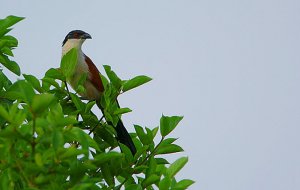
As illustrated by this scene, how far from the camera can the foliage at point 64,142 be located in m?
2.32

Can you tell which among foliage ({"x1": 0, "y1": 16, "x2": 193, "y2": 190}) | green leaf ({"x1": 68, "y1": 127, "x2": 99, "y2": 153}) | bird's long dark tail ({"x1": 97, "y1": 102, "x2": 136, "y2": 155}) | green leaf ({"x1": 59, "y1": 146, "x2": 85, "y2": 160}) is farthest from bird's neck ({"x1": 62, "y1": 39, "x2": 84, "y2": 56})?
green leaf ({"x1": 59, "y1": 146, "x2": 85, "y2": 160})

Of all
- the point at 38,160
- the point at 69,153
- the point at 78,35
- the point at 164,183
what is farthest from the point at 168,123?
the point at 78,35

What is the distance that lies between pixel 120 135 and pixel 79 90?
3.10 feet

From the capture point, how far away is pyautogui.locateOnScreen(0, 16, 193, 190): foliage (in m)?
2.32

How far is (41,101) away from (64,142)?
0.40 metres

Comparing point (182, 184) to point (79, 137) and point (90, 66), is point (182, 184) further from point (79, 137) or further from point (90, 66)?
point (90, 66)

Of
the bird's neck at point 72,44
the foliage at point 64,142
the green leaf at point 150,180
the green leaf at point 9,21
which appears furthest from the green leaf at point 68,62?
the bird's neck at point 72,44

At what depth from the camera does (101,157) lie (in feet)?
8.93

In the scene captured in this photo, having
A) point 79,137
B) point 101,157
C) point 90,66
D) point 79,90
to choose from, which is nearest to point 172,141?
point 79,90

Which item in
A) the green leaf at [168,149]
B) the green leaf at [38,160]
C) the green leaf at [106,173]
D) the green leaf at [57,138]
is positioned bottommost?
the green leaf at [106,173]

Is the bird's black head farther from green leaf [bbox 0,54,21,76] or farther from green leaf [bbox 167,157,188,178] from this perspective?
green leaf [bbox 167,157,188,178]

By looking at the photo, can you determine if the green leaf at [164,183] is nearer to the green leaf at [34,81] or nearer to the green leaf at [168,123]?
the green leaf at [168,123]

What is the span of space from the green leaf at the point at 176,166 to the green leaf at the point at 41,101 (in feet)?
3.83

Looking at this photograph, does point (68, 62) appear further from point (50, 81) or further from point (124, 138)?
point (124, 138)
